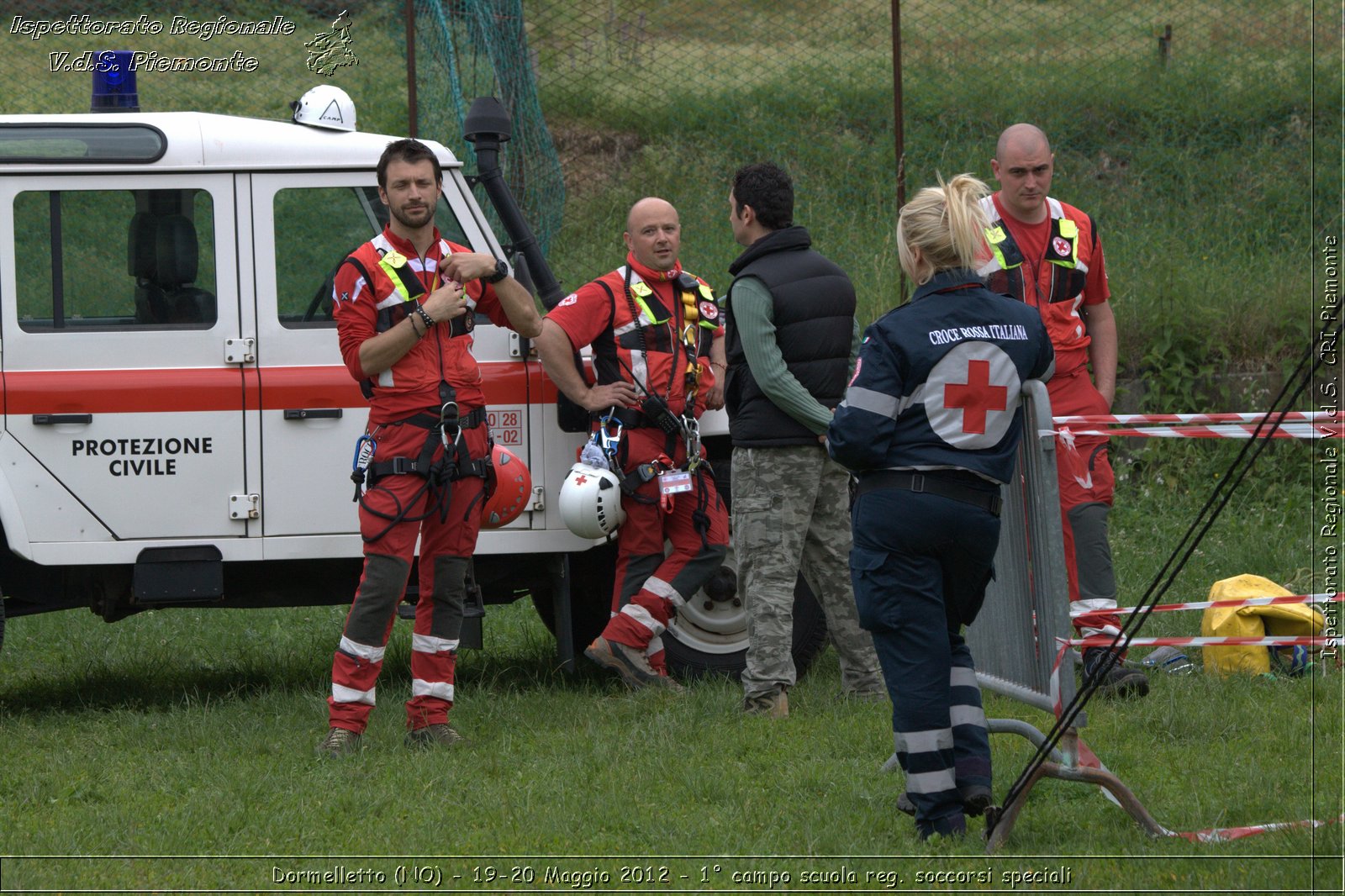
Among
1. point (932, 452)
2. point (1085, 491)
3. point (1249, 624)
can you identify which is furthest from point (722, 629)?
point (932, 452)

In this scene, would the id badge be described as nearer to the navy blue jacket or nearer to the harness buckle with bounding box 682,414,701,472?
the harness buckle with bounding box 682,414,701,472

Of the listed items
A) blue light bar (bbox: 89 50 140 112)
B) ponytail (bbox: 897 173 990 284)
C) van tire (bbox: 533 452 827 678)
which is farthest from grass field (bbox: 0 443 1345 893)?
blue light bar (bbox: 89 50 140 112)

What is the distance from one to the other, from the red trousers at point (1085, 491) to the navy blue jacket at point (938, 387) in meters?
1.96

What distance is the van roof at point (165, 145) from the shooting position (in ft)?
18.8

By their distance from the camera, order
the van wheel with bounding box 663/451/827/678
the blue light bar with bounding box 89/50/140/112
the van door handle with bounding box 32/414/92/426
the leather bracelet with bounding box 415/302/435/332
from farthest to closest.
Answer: the van wheel with bounding box 663/451/827/678
the blue light bar with bounding box 89/50/140/112
the van door handle with bounding box 32/414/92/426
the leather bracelet with bounding box 415/302/435/332

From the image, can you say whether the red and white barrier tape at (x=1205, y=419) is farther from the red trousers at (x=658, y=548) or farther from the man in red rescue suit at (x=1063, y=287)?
the red trousers at (x=658, y=548)

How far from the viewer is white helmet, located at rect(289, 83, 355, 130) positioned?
5984 mm

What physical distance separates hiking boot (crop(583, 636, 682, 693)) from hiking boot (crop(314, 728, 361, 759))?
42.7 inches

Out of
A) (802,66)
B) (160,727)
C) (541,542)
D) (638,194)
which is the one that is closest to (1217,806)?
(541,542)

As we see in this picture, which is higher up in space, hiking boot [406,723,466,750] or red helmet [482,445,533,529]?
red helmet [482,445,533,529]

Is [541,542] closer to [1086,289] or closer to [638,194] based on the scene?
[1086,289]

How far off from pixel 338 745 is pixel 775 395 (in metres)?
1.98

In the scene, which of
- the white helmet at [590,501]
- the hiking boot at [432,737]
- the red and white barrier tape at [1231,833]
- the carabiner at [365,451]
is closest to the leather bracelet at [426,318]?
the carabiner at [365,451]

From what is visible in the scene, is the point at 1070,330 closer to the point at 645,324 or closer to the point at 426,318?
the point at 645,324
